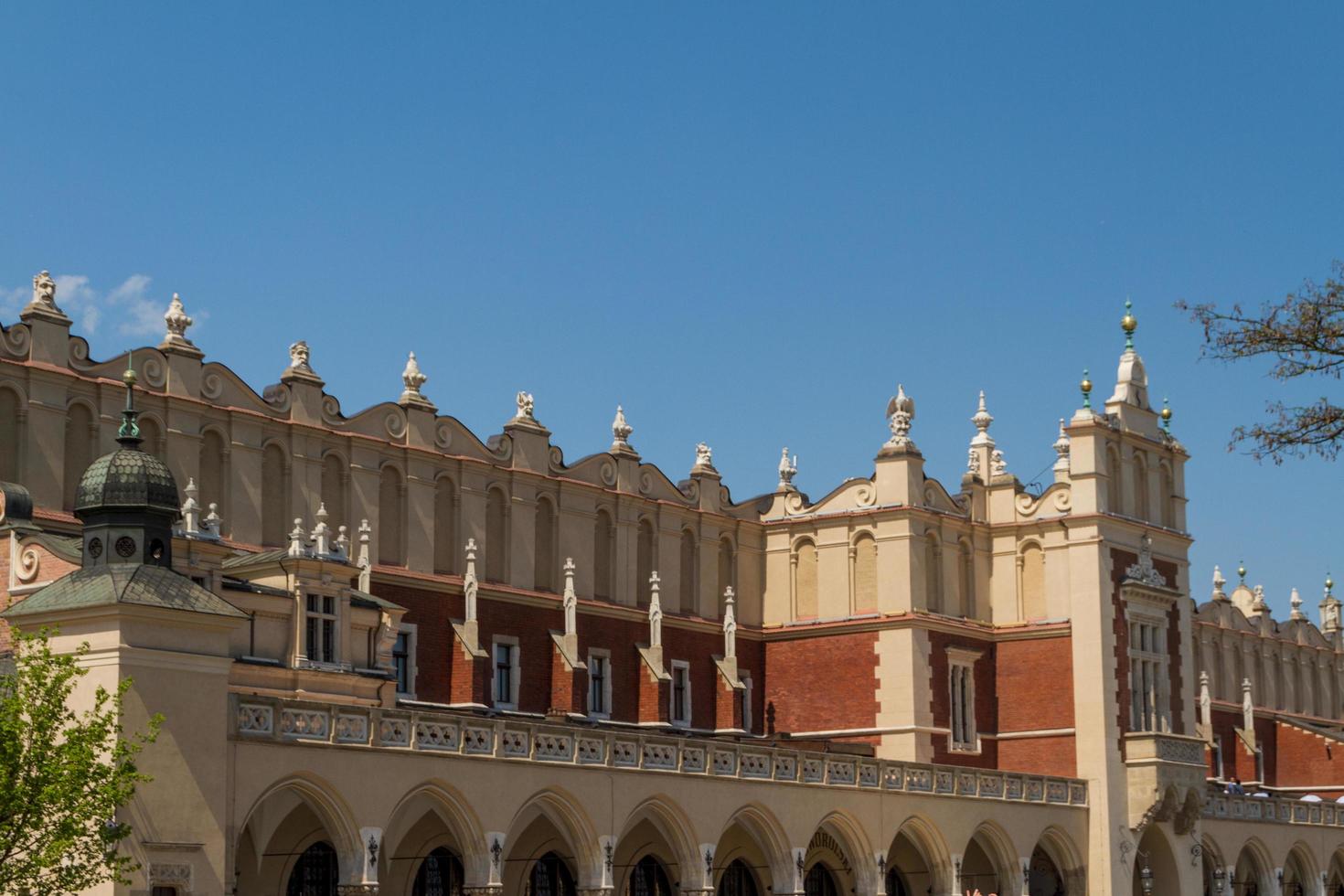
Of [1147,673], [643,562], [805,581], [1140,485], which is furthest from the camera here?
[1140,485]

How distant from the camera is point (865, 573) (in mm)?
67188

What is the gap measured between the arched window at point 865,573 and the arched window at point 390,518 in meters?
16.1

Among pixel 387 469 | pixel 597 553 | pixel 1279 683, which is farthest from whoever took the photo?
pixel 1279 683

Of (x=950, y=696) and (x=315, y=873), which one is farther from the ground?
(x=950, y=696)

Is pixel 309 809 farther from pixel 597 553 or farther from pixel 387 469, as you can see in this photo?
pixel 597 553

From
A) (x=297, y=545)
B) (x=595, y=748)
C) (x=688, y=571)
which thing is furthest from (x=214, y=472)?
(x=688, y=571)

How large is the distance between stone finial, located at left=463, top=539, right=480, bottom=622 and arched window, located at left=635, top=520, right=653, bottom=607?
742 centimetres

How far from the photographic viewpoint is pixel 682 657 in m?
65.1

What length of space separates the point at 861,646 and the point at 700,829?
55.6ft

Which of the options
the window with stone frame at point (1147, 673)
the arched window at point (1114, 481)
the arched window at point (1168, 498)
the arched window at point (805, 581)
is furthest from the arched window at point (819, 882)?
the arched window at point (1168, 498)

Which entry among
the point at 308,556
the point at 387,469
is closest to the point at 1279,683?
the point at 387,469

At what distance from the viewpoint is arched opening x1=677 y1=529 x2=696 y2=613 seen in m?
65.8

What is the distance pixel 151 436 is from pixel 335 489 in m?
5.90

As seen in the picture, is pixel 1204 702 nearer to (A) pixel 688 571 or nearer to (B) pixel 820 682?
(B) pixel 820 682
